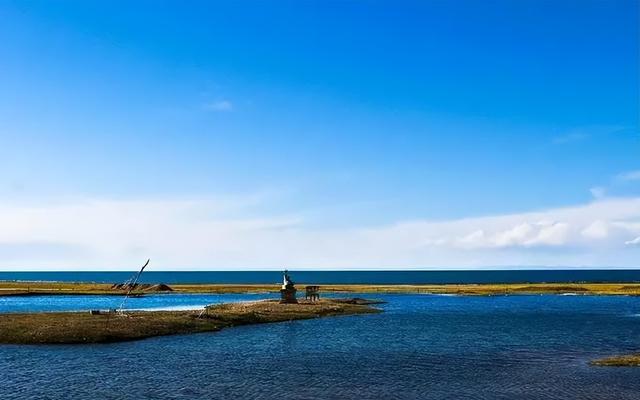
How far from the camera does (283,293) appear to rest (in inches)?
4186

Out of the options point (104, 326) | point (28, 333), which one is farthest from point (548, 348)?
point (28, 333)

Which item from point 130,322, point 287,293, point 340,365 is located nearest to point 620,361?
point 340,365

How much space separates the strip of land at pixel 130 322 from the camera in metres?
60.9

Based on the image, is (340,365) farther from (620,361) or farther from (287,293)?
(287,293)

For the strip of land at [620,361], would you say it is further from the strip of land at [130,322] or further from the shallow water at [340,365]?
the strip of land at [130,322]

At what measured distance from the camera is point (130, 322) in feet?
230

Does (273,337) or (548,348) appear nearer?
(548,348)

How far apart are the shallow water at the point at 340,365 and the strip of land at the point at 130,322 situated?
2.66 m

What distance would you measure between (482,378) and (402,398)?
926 cm

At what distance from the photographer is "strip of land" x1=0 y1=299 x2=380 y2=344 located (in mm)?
60938

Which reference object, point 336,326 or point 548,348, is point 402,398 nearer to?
point 548,348

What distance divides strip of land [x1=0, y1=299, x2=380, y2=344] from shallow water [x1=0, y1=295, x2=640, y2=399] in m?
2.66

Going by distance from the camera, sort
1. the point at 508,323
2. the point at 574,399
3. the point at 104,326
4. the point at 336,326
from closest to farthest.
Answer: the point at 574,399 < the point at 104,326 < the point at 336,326 < the point at 508,323

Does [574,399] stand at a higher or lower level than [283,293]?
lower
